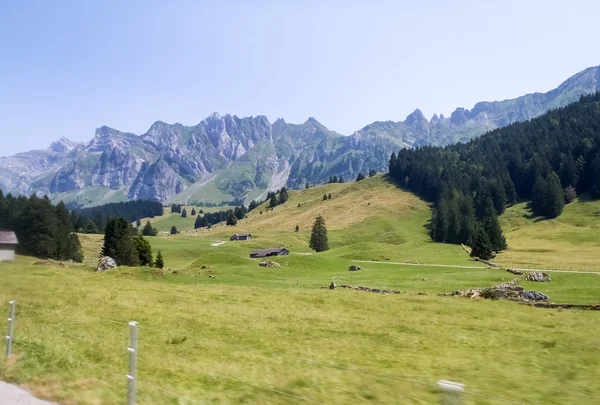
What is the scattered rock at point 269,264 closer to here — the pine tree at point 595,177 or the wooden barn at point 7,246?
the wooden barn at point 7,246

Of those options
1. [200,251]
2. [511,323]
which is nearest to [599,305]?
[511,323]

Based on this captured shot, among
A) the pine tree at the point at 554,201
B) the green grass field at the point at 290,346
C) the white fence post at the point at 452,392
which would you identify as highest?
the pine tree at the point at 554,201

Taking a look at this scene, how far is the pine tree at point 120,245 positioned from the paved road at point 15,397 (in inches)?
3664

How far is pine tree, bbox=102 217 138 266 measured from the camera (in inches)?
3937

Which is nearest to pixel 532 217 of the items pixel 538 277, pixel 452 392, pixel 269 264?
pixel 538 277

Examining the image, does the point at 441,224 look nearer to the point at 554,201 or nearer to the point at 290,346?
the point at 554,201

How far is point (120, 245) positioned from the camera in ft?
329

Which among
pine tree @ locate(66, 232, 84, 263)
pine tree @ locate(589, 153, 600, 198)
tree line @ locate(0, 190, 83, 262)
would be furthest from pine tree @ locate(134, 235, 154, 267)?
pine tree @ locate(589, 153, 600, 198)

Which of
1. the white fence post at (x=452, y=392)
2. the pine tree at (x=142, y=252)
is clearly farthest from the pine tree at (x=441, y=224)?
the white fence post at (x=452, y=392)

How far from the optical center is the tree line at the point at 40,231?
105750 millimetres

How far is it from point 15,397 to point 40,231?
11143cm

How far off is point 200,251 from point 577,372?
151 m

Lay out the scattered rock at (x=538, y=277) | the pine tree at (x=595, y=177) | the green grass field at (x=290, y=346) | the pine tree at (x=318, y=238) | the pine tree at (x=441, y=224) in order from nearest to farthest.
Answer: the green grass field at (x=290, y=346) < the scattered rock at (x=538, y=277) < the pine tree at (x=318, y=238) < the pine tree at (x=441, y=224) < the pine tree at (x=595, y=177)

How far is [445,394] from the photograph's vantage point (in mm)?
7484
